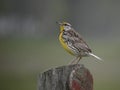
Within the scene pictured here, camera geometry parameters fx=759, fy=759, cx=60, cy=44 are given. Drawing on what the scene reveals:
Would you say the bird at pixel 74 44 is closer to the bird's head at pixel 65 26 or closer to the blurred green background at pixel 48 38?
the bird's head at pixel 65 26

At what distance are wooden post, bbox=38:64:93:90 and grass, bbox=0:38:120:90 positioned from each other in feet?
24.8

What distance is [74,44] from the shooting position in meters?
8.39

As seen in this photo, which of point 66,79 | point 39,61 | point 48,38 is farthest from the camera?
point 48,38

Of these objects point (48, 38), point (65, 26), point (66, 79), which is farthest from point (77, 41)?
point (48, 38)

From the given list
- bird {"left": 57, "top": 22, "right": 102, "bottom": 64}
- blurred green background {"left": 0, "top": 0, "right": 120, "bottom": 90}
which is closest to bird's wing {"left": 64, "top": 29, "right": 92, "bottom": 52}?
bird {"left": 57, "top": 22, "right": 102, "bottom": 64}

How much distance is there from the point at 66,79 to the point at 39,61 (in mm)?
12282

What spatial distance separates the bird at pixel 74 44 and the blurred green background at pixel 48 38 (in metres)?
5.19

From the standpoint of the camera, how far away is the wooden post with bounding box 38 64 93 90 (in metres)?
6.10

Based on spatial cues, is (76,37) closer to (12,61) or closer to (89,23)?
(12,61)

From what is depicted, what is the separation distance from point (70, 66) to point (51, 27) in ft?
63.1

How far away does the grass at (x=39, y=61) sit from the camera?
15.6 meters

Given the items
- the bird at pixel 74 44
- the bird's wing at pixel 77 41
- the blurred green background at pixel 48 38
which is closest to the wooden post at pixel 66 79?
the bird at pixel 74 44

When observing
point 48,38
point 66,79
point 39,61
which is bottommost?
point 66,79

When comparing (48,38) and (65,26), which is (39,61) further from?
(65,26)
